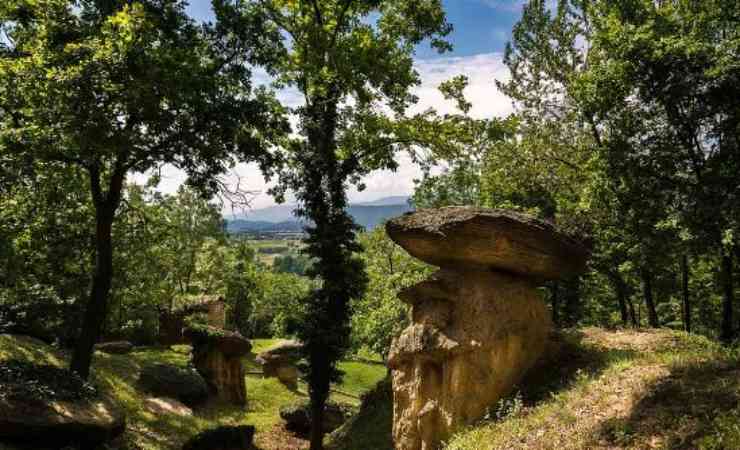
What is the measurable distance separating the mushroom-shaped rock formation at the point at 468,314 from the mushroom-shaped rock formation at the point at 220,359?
16.7m

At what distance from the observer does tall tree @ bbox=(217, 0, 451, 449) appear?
20.5 metres

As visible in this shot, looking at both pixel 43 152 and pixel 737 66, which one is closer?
pixel 737 66

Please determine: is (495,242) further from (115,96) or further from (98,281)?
(98,281)

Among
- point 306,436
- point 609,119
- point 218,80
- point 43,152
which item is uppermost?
point 218,80

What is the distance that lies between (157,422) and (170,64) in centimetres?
1562

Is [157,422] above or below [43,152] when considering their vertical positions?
below

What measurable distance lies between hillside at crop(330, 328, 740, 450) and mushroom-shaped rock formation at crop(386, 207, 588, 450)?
0.83 m

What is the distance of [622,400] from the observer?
38.0 ft

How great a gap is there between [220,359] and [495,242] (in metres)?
21.6

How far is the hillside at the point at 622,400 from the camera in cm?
962

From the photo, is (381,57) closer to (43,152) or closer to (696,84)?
(696,84)

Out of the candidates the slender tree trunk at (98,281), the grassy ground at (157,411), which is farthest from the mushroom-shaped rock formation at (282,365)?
the slender tree trunk at (98,281)

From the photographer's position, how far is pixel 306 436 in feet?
87.0

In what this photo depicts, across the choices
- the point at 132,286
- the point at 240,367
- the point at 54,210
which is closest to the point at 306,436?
the point at 240,367
